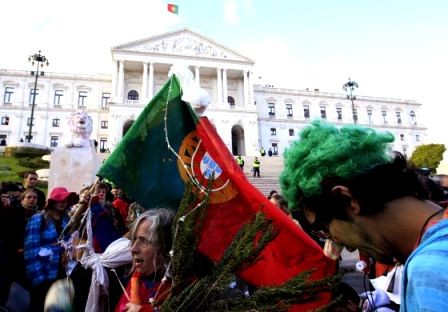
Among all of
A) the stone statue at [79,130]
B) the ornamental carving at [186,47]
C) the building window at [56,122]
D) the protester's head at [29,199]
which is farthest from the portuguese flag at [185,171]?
the building window at [56,122]

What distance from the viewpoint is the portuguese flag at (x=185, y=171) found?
2.17m

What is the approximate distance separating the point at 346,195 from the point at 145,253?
141 cm

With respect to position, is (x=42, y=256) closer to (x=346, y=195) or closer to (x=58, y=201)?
(x=58, y=201)

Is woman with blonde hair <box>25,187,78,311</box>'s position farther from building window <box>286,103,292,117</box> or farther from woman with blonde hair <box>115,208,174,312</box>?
building window <box>286,103,292,117</box>

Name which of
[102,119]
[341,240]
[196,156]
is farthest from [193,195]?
[102,119]

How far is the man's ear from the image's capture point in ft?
3.71

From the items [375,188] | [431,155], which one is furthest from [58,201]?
[431,155]

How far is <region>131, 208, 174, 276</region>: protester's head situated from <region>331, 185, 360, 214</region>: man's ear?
51.0 inches

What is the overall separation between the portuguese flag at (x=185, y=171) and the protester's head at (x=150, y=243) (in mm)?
251

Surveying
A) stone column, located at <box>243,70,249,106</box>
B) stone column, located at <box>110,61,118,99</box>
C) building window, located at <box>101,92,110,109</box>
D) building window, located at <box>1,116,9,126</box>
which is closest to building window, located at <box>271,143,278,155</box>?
stone column, located at <box>243,70,249,106</box>

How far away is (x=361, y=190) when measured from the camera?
1.12 meters

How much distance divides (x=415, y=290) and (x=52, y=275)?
3313mm

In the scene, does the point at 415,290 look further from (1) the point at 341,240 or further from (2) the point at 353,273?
(2) the point at 353,273

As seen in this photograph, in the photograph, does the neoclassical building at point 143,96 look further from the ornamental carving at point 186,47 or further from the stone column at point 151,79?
the stone column at point 151,79
